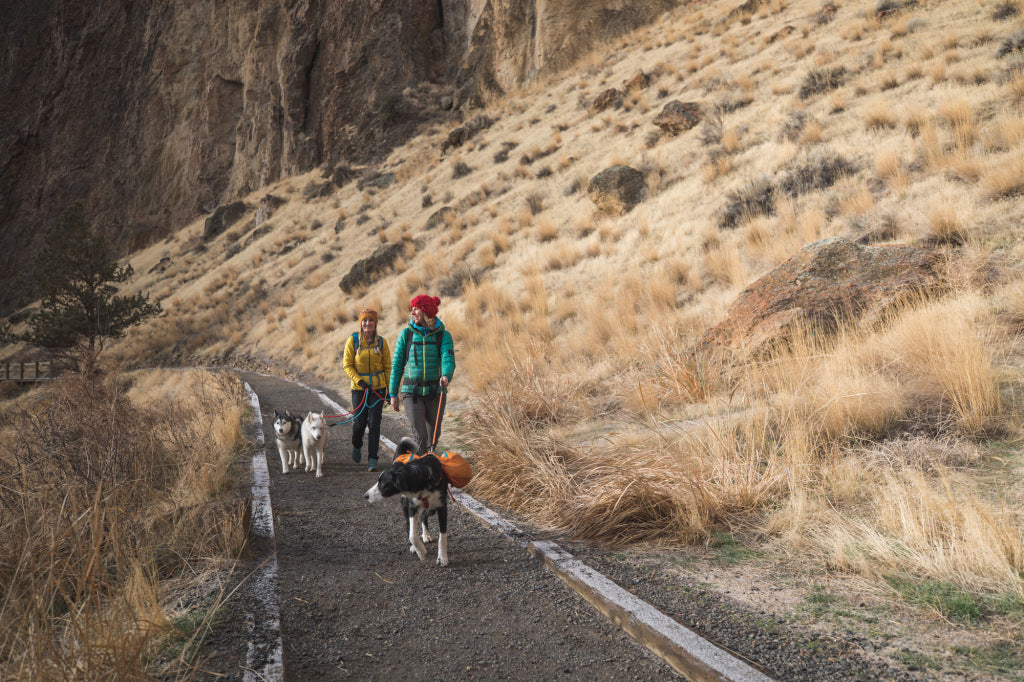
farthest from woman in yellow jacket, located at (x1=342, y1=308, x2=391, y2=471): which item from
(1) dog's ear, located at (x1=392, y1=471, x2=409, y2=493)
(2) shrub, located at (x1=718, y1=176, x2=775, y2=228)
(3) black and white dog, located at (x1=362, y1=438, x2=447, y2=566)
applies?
(2) shrub, located at (x1=718, y1=176, x2=775, y2=228)

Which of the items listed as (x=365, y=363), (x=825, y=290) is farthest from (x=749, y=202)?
(x=365, y=363)

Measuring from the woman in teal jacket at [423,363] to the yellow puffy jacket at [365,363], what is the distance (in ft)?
4.52

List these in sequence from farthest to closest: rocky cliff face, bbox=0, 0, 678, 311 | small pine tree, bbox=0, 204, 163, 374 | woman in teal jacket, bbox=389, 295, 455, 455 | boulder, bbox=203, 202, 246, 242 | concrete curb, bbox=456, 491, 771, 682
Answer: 1. boulder, bbox=203, 202, 246, 242
2. rocky cliff face, bbox=0, 0, 678, 311
3. small pine tree, bbox=0, 204, 163, 374
4. woman in teal jacket, bbox=389, 295, 455, 455
5. concrete curb, bbox=456, 491, 771, 682

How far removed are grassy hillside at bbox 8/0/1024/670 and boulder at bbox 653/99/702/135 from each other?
419 millimetres

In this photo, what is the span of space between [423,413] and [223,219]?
137ft

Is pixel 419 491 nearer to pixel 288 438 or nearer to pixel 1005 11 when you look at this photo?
pixel 288 438

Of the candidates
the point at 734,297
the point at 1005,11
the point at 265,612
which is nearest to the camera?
the point at 265,612

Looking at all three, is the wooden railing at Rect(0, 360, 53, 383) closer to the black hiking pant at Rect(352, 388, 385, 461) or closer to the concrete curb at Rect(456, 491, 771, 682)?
the black hiking pant at Rect(352, 388, 385, 461)

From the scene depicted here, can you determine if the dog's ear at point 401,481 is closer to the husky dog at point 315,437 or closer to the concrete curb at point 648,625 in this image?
the concrete curb at point 648,625

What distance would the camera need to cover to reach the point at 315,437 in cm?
696

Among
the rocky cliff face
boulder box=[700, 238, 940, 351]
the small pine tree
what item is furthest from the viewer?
A: the rocky cliff face

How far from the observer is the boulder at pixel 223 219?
138 ft

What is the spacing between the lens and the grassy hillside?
4168 millimetres

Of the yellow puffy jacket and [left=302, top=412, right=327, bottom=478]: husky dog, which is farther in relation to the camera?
the yellow puffy jacket
